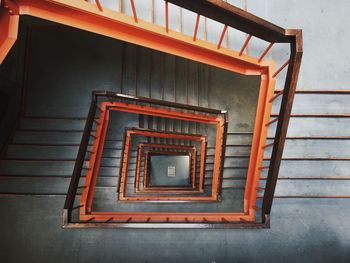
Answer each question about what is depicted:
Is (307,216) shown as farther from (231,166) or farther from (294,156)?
(231,166)

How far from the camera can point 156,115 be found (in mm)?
5938

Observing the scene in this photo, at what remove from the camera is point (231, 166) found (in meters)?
6.32

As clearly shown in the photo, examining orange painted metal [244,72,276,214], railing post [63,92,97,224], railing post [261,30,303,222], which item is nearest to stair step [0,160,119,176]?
→ railing post [63,92,97,224]

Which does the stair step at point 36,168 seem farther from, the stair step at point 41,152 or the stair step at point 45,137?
the stair step at point 45,137

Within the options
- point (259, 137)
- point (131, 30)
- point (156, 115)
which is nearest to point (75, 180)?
point (131, 30)

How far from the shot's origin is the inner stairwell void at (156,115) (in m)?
2.46

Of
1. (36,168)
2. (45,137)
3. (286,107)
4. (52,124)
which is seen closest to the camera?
(286,107)

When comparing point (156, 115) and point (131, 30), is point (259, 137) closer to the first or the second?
point (131, 30)

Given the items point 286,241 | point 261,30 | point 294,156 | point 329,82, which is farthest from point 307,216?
point 261,30

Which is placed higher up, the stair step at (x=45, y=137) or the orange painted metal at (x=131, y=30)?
the orange painted metal at (x=131, y=30)

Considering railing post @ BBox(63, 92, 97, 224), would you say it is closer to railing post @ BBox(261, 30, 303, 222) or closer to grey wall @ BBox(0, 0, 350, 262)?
grey wall @ BBox(0, 0, 350, 262)

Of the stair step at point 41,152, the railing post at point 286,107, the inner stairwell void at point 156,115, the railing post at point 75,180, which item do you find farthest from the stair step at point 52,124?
the railing post at point 286,107

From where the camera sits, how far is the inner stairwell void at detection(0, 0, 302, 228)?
246 centimetres

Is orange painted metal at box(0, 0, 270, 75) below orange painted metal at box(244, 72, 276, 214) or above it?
above
